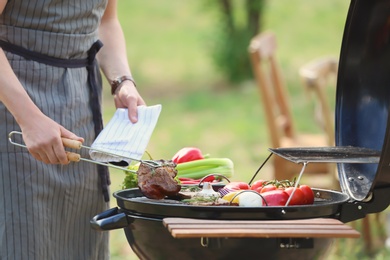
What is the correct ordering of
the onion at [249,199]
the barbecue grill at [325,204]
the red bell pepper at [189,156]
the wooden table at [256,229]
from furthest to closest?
the red bell pepper at [189,156] < the onion at [249,199] < the barbecue grill at [325,204] < the wooden table at [256,229]

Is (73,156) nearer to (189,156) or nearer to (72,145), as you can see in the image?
(72,145)

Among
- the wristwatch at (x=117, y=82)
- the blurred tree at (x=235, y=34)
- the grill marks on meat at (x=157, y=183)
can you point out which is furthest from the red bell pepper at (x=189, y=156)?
the blurred tree at (x=235, y=34)

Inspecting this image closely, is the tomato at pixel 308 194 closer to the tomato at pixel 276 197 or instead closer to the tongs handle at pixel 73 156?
the tomato at pixel 276 197

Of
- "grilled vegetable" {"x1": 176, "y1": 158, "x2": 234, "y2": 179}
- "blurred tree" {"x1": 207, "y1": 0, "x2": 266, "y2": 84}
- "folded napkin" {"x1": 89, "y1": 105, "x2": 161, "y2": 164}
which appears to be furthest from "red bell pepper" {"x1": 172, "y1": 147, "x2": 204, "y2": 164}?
"blurred tree" {"x1": 207, "y1": 0, "x2": 266, "y2": 84}

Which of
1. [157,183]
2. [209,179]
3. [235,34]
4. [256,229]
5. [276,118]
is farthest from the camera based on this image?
[235,34]

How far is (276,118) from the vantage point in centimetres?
624

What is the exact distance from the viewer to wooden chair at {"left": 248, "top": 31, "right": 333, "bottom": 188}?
5828 millimetres

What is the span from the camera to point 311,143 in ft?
20.1

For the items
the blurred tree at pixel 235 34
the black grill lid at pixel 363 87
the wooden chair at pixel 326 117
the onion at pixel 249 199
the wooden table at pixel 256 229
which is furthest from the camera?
the blurred tree at pixel 235 34

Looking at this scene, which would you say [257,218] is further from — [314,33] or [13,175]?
[314,33]

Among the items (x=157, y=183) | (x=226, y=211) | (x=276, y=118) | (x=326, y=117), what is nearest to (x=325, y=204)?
(x=226, y=211)

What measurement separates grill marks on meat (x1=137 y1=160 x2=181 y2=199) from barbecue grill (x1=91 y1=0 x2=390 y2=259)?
0.04m

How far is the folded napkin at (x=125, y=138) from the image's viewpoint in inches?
98.3

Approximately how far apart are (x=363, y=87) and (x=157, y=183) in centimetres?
74
